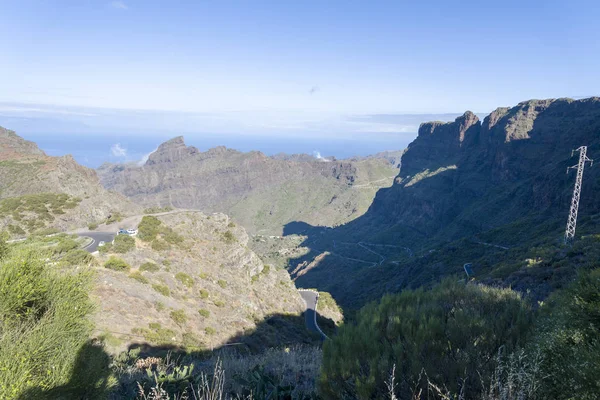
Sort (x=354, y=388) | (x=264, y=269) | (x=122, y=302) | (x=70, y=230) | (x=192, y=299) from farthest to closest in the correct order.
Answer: (x=264, y=269), (x=70, y=230), (x=192, y=299), (x=122, y=302), (x=354, y=388)

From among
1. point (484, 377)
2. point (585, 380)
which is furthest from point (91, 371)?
point (585, 380)

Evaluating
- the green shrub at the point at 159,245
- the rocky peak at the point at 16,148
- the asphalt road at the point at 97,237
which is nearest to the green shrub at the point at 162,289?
the green shrub at the point at 159,245

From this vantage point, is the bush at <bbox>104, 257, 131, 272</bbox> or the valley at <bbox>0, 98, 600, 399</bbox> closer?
the valley at <bbox>0, 98, 600, 399</bbox>

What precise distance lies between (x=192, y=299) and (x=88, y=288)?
80.5 ft

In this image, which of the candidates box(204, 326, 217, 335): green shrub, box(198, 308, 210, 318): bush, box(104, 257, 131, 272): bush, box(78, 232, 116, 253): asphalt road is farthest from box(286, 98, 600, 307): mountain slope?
box(78, 232, 116, 253): asphalt road

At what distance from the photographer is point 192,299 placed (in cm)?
2923

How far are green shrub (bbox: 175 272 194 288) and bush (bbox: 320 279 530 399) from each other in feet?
81.8

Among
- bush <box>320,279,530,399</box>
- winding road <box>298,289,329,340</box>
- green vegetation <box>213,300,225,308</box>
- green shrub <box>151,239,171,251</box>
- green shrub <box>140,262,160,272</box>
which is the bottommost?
winding road <box>298,289,329,340</box>

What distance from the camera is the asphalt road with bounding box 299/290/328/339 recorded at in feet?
122

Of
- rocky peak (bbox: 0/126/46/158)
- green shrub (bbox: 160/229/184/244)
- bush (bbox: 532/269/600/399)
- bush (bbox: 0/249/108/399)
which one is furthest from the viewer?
rocky peak (bbox: 0/126/46/158)

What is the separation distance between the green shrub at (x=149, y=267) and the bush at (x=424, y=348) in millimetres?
25427

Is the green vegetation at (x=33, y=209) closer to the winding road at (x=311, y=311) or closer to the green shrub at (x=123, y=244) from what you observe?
the green shrub at (x=123, y=244)

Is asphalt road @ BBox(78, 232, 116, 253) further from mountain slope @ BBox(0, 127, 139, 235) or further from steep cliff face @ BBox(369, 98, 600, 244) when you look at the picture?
steep cliff face @ BBox(369, 98, 600, 244)

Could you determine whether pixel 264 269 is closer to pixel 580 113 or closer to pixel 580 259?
pixel 580 259
